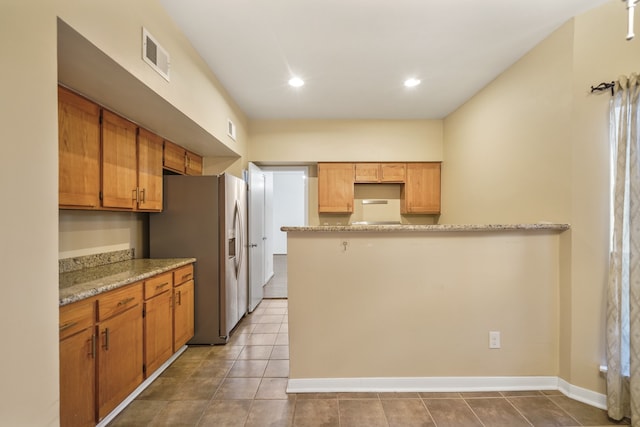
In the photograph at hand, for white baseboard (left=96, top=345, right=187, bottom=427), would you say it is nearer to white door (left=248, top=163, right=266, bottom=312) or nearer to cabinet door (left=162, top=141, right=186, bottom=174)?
white door (left=248, top=163, right=266, bottom=312)

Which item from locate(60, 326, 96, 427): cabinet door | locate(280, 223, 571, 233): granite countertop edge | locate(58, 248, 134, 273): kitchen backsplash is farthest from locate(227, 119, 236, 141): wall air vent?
locate(60, 326, 96, 427): cabinet door

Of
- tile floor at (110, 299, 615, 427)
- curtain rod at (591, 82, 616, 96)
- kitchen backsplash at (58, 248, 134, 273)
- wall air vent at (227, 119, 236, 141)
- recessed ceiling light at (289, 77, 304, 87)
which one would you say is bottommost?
tile floor at (110, 299, 615, 427)

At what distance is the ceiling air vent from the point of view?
1.70 meters

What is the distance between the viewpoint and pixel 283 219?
30.1 ft

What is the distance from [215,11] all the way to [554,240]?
304 cm

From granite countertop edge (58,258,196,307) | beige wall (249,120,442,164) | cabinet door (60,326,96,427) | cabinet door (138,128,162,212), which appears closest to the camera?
cabinet door (60,326,96,427)

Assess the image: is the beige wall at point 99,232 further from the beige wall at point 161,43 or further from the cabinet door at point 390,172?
the cabinet door at point 390,172

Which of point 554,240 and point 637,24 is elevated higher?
point 637,24

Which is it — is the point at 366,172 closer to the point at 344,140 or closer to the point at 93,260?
the point at 344,140

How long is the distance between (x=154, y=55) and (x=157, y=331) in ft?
6.80

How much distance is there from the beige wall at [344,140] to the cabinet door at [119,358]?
2.74 meters

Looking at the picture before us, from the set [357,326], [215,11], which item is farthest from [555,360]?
[215,11]

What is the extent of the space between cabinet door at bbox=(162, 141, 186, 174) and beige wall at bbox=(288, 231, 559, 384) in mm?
1764

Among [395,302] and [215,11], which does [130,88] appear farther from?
[395,302]
